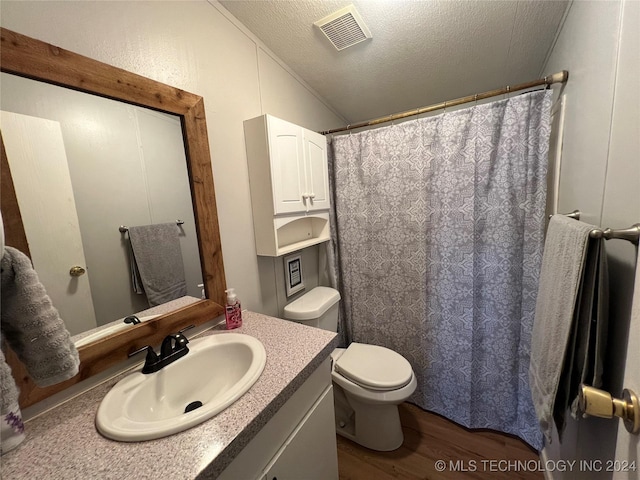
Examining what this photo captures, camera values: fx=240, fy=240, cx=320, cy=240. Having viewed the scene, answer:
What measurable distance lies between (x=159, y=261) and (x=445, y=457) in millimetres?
1770

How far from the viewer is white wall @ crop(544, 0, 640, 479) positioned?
56cm

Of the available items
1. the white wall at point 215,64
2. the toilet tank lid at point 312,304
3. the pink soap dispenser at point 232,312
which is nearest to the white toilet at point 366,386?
the toilet tank lid at point 312,304

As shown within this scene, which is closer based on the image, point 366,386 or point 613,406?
point 613,406

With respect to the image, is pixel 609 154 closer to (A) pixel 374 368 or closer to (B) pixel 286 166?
(B) pixel 286 166

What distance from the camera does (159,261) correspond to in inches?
36.3

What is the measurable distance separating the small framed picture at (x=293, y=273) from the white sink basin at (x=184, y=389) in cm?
60

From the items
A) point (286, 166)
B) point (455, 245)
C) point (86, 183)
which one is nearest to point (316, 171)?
point (286, 166)

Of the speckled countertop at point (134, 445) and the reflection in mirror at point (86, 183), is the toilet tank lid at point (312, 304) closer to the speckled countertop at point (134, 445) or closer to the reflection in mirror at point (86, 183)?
the speckled countertop at point (134, 445)

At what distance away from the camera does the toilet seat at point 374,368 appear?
4.15 ft

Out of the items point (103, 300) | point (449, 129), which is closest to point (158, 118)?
point (103, 300)

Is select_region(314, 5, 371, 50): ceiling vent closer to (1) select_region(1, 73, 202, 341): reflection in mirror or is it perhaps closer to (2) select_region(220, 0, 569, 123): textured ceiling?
(2) select_region(220, 0, 569, 123): textured ceiling

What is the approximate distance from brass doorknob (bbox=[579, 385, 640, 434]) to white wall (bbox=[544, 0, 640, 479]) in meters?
0.02

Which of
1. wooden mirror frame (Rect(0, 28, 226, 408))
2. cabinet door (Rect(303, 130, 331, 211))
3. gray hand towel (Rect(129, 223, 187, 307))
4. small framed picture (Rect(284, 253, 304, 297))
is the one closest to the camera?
wooden mirror frame (Rect(0, 28, 226, 408))

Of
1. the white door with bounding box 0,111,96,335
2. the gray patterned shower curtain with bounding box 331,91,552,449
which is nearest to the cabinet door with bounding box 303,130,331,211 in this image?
the gray patterned shower curtain with bounding box 331,91,552,449
